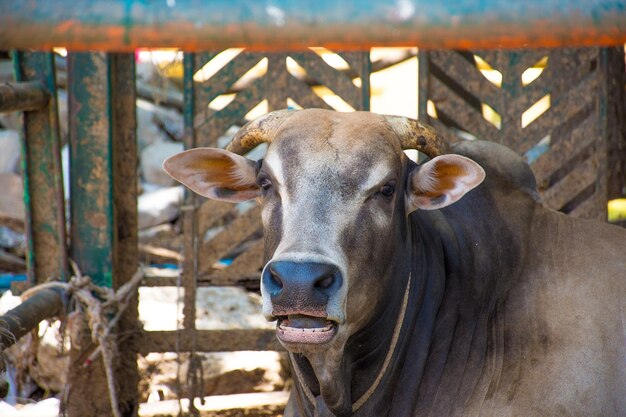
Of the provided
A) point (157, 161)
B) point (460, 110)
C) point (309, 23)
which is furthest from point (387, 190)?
point (157, 161)

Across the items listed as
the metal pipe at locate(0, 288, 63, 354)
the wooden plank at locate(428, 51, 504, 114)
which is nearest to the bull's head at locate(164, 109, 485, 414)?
the metal pipe at locate(0, 288, 63, 354)

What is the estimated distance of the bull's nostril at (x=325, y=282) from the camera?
9.03 ft

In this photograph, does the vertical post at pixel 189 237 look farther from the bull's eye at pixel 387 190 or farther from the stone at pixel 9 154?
the stone at pixel 9 154

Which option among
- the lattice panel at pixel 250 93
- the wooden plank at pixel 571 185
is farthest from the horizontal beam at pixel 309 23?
the wooden plank at pixel 571 185

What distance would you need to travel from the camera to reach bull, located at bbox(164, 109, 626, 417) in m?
3.07

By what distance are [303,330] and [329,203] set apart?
45 cm

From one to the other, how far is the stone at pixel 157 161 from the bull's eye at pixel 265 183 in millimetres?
5131

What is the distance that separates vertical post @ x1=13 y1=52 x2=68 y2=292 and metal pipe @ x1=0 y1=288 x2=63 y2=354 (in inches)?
9.5

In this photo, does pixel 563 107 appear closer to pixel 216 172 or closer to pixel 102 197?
pixel 216 172

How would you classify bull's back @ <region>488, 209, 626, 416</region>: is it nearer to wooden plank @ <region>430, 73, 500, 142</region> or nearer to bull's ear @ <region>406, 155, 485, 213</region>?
bull's ear @ <region>406, 155, 485, 213</region>

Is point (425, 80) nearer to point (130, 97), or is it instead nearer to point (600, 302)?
point (130, 97)

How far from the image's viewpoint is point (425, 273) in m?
3.45

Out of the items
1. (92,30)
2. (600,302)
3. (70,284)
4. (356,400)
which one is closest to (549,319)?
(600,302)

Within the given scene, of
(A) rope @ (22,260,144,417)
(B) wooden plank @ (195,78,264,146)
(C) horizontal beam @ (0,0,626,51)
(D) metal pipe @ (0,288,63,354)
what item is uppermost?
(C) horizontal beam @ (0,0,626,51)
